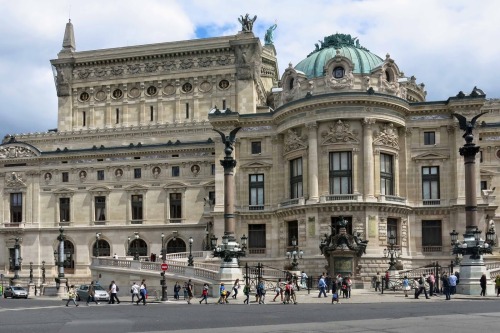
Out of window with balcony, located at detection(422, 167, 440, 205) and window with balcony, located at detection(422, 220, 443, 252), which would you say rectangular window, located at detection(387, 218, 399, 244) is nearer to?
window with balcony, located at detection(422, 220, 443, 252)

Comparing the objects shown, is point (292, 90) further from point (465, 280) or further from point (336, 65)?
point (465, 280)

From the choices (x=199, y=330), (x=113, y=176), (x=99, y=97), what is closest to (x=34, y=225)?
(x=113, y=176)

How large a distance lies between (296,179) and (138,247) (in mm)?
21284

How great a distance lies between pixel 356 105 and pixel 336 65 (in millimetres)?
4365

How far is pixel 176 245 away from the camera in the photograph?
255 ft

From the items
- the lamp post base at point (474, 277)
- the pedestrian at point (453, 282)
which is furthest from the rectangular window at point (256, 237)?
the lamp post base at point (474, 277)

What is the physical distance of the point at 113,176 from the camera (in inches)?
3164

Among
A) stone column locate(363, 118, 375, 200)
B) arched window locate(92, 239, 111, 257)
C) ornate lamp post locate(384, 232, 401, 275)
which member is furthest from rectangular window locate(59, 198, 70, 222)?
ornate lamp post locate(384, 232, 401, 275)

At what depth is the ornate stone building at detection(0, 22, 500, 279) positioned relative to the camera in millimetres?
64688

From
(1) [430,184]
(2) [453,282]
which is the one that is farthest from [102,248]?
(2) [453,282]

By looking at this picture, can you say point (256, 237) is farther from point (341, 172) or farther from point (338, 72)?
point (338, 72)

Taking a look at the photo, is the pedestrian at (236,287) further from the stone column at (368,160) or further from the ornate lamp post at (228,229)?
the stone column at (368,160)

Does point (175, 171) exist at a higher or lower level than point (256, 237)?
higher

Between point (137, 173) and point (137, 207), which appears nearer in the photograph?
point (137, 207)
